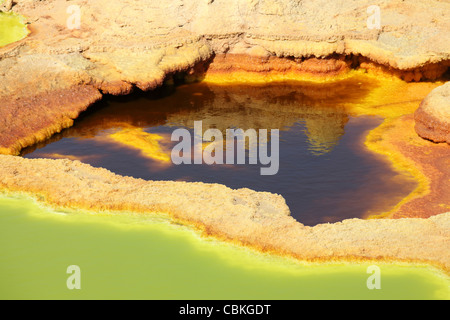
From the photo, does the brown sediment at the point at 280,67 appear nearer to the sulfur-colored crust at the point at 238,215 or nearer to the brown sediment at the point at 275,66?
the brown sediment at the point at 275,66

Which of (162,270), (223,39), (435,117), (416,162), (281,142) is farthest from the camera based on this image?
(223,39)

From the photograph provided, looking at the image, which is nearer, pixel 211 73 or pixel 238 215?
pixel 238 215

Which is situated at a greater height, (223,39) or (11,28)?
(11,28)

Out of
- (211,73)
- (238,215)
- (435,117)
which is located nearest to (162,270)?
(238,215)

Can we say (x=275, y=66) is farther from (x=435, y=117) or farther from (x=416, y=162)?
(x=416, y=162)

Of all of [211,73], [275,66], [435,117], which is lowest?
[435,117]

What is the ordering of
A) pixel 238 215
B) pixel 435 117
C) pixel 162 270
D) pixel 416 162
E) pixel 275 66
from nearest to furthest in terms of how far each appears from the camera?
pixel 162 270 → pixel 238 215 → pixel 416 162 → pixel 435 117 → pixel 275 66

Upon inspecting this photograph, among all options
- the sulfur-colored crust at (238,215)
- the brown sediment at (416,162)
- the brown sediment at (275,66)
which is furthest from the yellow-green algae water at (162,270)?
the brown sediment at (275,66)
